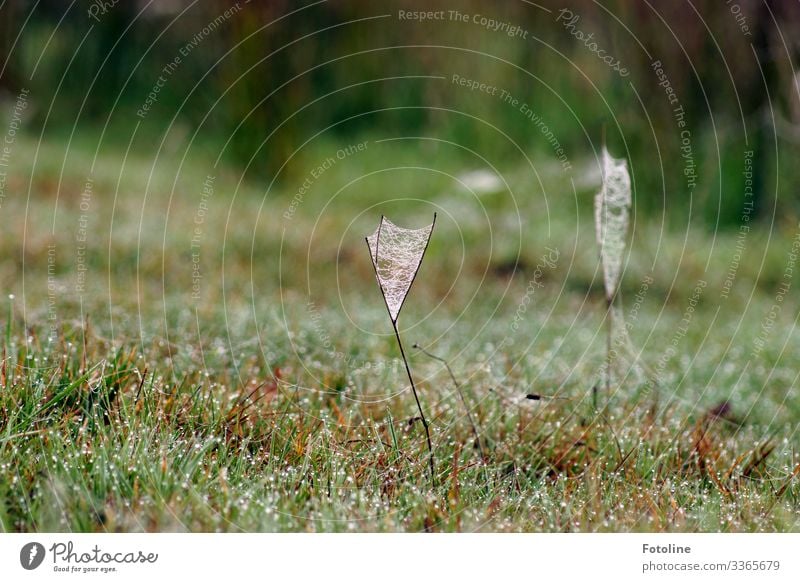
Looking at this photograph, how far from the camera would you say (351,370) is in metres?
2.72

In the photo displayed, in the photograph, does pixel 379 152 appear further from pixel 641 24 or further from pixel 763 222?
pixel 763 222

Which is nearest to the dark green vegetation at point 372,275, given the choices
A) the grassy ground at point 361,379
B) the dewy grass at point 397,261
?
the grassy ground at point 361,379

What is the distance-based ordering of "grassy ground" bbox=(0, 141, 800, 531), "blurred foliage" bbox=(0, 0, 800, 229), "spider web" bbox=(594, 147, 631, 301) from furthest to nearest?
"blurred foliage" bbox=(0, 0, 800, 229) → "spider web" bbox=(594, 147, 631, 301) → "grassy ground" bbox=(0, 141, 800, 531)

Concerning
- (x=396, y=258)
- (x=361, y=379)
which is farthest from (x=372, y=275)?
(x=396, y=258)

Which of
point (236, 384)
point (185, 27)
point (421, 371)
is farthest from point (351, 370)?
point (185, 27)

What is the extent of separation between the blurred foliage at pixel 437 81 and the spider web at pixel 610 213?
102 inches

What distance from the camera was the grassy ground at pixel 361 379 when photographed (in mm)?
1828

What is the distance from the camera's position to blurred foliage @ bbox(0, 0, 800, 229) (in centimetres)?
566

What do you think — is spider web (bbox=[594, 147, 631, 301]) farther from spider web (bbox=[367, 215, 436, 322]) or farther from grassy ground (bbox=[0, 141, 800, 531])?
spider web (bbox=[367, 215, 436, 322])

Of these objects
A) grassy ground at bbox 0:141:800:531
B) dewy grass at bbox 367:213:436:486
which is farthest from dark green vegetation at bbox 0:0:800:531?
dewy grass at bbox 367:213:436:486

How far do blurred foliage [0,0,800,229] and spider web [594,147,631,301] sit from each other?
2.60 m

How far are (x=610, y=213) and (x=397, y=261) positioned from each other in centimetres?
77

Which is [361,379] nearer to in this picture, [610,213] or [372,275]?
[610,213]
